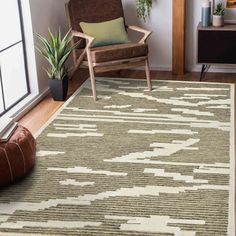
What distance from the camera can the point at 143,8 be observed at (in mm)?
5000

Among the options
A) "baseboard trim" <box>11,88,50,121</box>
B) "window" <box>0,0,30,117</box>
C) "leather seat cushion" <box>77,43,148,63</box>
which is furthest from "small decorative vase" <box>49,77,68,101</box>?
"leather seat cushion" <box>77,43,148,63</box>

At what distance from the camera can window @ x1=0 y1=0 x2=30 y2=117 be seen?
409 centimetres

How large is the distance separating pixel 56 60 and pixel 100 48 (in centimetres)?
46

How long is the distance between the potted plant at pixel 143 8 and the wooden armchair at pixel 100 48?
227mm

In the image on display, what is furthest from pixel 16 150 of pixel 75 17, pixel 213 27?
pixel 213 27

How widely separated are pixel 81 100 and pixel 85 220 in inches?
76.7

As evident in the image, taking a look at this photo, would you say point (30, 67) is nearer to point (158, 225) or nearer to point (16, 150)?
point (16, 150)

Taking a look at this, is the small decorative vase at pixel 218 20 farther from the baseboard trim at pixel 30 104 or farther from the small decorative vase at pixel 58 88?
the baseboard trim at pixel 30 104

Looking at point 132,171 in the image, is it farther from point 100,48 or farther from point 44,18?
point 44,18

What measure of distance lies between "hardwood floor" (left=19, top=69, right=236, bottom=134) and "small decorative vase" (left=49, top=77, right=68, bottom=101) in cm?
7

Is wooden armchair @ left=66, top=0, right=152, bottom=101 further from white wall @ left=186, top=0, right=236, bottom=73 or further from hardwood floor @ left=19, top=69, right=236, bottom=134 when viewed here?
white wall @ left=186, top=0, right=236, bottom=73

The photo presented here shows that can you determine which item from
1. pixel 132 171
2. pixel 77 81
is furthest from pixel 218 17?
pixel 132 171

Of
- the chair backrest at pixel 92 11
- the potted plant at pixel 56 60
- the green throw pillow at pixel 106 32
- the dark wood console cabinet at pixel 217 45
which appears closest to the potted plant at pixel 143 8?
Result: the chair backrest at pixel 92 11

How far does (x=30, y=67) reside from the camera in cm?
438
